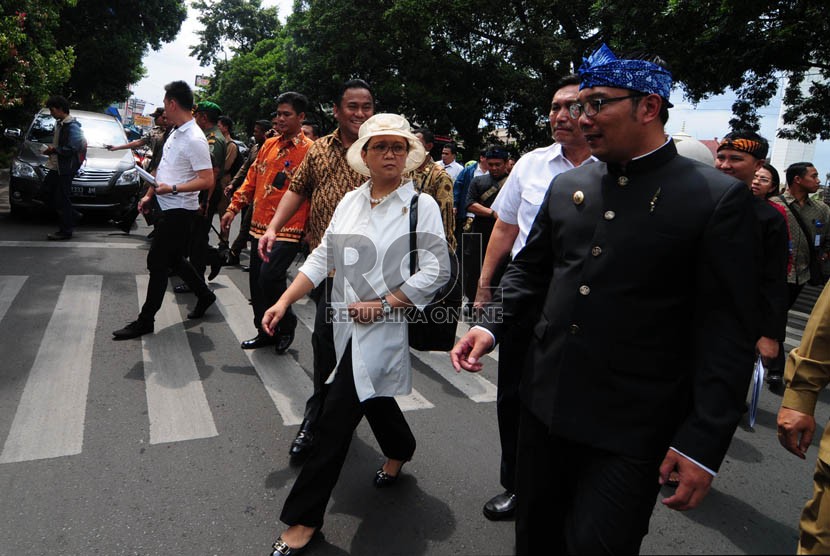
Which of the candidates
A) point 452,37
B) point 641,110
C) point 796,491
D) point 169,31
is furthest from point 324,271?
point 169,31

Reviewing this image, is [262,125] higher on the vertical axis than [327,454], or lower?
higher

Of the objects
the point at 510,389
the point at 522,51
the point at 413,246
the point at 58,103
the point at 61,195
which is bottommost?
the point at 61,195

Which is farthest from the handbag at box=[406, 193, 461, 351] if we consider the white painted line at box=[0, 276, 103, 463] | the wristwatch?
the white painted line at box=[0, 276, 103, 463]

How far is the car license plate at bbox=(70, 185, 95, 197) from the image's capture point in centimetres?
1004

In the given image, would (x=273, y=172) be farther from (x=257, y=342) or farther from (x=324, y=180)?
(x=324, y=180)

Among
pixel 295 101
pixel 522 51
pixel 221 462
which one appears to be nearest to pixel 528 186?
pixel 221 462

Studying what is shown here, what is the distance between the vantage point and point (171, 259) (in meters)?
5.32

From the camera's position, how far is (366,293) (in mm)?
2705

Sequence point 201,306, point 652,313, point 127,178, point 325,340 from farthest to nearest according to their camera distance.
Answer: point 127,178, point 201,306, point 325,340, point 652,313

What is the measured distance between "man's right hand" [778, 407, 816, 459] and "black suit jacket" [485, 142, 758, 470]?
1.58 feet

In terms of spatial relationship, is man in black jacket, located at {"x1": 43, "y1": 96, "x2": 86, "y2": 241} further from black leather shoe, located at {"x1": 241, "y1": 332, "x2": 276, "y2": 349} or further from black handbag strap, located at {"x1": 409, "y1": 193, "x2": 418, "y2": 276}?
black handbag strap, located at {"x1": 409, "y1": 193, "x2": 418, "y2": 276}

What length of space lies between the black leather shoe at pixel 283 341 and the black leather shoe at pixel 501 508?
270 cm

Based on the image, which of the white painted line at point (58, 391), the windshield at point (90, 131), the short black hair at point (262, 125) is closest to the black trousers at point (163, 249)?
the white painted line at point (58, 391)

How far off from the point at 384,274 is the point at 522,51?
20302 millimetres
